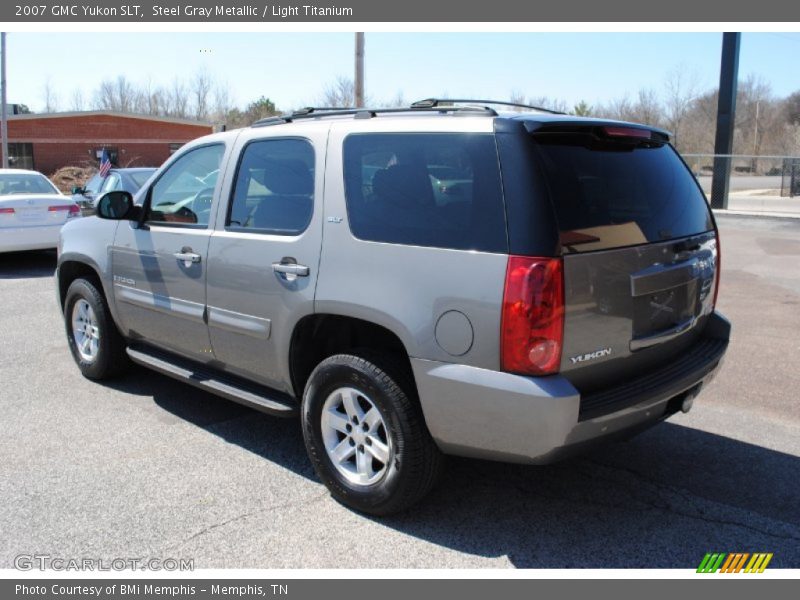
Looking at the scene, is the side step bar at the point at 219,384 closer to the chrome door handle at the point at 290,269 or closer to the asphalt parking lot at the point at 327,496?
the asphalt parking lot at the point at 327,496

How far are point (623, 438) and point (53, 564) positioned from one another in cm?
268

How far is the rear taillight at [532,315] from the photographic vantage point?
2986mm

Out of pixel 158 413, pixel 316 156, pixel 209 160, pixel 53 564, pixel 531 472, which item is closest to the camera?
pixel 53 564

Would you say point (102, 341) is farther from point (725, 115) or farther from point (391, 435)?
point (725, 115)

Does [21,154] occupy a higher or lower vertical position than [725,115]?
lower

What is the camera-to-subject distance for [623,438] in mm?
3398

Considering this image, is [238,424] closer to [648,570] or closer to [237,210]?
[237,210]

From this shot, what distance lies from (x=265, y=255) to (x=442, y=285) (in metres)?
1.26

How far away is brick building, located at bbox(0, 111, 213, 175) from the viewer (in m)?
41.1

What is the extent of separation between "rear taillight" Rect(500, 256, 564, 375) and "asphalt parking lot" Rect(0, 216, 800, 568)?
0.96 metres

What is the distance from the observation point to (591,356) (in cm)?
320

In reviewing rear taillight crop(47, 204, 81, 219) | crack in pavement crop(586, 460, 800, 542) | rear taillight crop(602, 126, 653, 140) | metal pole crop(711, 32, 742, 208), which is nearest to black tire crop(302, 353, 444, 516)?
crack in pavement crop(586, 460, 800, 542)

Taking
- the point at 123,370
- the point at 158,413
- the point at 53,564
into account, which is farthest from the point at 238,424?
the point at 53,564

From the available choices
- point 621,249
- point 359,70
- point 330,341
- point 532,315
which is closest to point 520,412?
point 532,315
